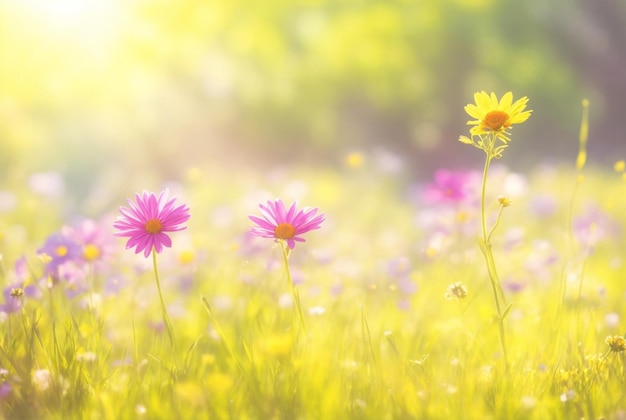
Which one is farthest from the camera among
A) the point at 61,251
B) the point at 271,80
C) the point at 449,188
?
the point at 271,80

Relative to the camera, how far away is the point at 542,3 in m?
8.64

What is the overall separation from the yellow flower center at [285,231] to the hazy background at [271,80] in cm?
501

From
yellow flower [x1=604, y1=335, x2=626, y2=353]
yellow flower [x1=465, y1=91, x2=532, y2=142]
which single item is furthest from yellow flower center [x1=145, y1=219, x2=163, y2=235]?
yellow flower [x1=604, y1=335, x2=626, y2=353]

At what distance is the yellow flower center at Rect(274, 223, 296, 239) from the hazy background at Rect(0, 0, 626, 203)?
501cm

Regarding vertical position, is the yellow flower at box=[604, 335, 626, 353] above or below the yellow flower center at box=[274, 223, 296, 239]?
below

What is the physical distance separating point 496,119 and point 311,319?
1.06 m

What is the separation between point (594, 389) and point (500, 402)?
0.84 feet

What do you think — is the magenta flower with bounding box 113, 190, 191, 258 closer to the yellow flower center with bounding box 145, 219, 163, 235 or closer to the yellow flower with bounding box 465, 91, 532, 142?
the yellow flower center with bounding box 145, 219, 163, 235

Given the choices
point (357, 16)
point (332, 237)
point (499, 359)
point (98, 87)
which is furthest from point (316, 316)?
point (357, 16)

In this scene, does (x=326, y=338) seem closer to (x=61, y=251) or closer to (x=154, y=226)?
(x=154, y=226)

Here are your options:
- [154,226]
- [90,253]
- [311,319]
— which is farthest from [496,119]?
[90,253]

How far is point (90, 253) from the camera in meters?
2.28

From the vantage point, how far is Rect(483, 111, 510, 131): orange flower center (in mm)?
1548

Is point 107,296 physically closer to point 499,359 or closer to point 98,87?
point 499,359
